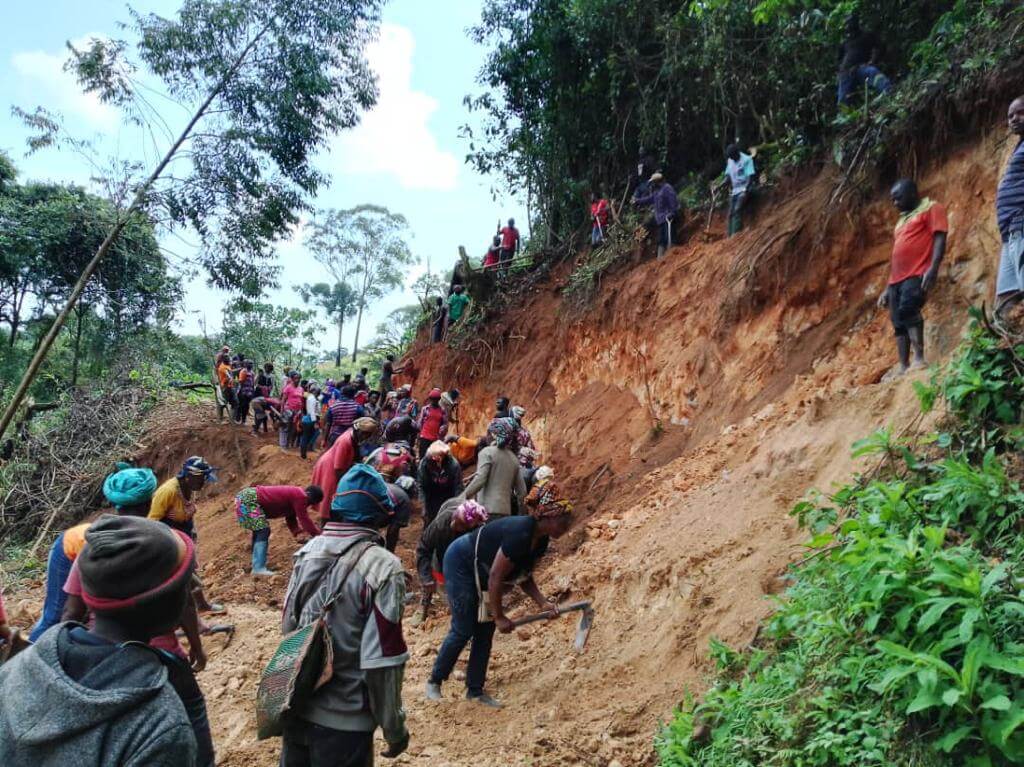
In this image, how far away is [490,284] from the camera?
14.9 metres

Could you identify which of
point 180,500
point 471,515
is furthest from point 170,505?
point 471,515

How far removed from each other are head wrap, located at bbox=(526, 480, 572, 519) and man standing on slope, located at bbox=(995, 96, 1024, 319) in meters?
4.49

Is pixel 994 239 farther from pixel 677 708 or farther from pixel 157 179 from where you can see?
pixel 157 179

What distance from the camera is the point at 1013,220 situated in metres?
4.61

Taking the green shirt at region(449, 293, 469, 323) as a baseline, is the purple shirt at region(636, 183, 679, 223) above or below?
above

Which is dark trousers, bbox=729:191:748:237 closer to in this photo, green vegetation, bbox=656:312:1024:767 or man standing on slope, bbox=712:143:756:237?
man standing on slope, bbox=712:143:756:237

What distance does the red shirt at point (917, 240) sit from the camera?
18.3 feet

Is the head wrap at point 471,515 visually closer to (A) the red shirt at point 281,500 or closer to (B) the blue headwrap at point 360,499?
(B) the blue headwrap at point 360,499

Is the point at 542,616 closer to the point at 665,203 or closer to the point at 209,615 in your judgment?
the point at 209,615

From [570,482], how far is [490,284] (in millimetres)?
6593

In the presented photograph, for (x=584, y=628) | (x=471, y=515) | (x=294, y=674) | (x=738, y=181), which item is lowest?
(x=584, y=628)

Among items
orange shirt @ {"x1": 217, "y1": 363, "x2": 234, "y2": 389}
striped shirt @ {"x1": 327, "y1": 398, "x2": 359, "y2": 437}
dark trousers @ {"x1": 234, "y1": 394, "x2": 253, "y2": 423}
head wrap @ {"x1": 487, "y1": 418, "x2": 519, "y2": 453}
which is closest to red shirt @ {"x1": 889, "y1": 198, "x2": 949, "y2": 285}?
head wrap @ {"x1": 487, "y1": 418, "x2": 519, "y2": 453}

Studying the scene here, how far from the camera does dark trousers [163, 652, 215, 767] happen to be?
2.10 meters

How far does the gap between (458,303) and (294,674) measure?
1297 cm
